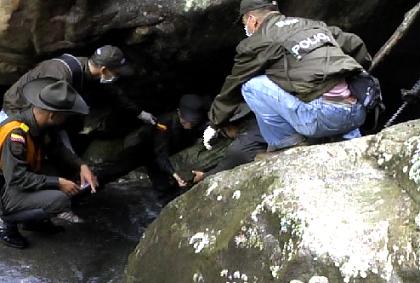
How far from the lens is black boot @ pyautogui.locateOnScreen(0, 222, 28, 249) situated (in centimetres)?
690

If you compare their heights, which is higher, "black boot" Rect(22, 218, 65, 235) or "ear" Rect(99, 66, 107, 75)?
"ear" Rect(99, 66, 107, 75)

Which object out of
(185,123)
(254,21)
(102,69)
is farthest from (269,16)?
(185,123)

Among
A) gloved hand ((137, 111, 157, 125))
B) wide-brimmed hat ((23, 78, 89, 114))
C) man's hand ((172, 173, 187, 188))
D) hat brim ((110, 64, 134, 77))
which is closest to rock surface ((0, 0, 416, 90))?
hat brim ((110, 64, 134, 77))

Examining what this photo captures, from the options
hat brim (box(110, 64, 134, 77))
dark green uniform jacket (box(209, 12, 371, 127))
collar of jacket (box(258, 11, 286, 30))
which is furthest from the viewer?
hat brim (box(110, 64, 134, 77))

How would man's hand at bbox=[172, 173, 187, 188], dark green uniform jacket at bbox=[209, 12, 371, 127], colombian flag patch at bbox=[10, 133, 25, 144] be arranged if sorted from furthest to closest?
1. man's hand at bbox=[172, 173, 187, 188]
2. colombian flag patch at bbox=[10, 133, 25, 144]
3. dark green uniform jacket at bbox=[209, 12, 371, 127]

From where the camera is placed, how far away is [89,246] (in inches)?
286

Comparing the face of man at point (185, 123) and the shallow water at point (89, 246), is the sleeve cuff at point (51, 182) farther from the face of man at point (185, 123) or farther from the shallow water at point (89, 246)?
the face of man at point (185, 123)

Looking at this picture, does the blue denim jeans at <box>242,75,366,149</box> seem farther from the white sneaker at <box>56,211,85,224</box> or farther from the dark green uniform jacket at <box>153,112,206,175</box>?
the white sneaker at <box>56,211,85,224</box>

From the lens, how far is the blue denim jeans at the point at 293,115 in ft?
18.4

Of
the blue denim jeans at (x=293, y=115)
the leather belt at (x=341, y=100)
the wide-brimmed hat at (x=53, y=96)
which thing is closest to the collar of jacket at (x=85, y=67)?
the wide-brimmed hat at (x=53, y=96)

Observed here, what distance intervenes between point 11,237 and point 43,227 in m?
0.42

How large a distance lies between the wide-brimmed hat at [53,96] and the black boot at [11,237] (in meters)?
1.39

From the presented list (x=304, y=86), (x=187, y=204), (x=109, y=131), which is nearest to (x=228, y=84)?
(x=304, y=86)

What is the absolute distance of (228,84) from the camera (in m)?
6.18
